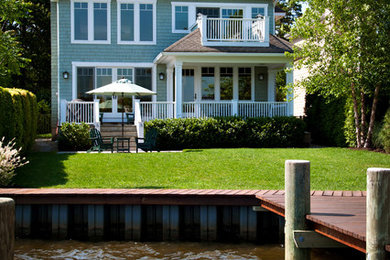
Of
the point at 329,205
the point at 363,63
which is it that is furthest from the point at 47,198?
the point at 363,63

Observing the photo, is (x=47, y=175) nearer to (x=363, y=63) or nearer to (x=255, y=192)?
(x=255, y=192)

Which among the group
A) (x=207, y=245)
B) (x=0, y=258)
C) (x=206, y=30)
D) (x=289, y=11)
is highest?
(x=289, y=11)

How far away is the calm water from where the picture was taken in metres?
8.18

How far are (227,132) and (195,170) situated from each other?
6.50 m

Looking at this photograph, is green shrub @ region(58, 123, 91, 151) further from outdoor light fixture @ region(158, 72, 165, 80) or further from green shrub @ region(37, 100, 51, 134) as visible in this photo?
green shrub @ region(37, 100, 51, 134)

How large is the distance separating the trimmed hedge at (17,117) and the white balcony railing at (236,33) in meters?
7.58

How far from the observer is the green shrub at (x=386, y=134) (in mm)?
15359

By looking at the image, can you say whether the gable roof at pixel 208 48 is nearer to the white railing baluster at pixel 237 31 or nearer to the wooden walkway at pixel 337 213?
the white railing baluster at pixel 237 31

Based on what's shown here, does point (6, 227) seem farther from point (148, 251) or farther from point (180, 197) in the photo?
point (180, 197)

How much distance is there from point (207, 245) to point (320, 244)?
2.63 meters

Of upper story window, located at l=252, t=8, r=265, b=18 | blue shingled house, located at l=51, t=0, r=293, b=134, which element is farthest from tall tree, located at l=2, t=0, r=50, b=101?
upper story window, located at l=252, t=8, r=265, b=18

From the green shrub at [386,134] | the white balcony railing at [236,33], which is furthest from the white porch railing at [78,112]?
the green shrub at [386,134]

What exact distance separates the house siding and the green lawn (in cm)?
775

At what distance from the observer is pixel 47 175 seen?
1183cm
